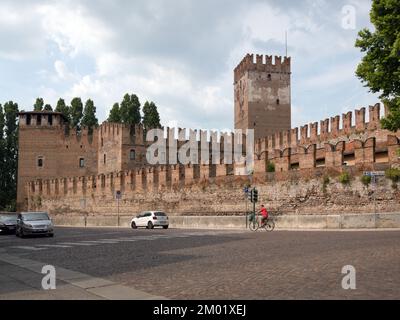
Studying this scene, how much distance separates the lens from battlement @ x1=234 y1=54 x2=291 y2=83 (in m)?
73.8

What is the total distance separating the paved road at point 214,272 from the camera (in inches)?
298

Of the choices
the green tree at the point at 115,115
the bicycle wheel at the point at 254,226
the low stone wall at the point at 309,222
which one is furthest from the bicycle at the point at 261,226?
the green tree at the point at 115,115

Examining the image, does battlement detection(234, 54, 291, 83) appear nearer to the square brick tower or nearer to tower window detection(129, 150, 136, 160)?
the square brick tower

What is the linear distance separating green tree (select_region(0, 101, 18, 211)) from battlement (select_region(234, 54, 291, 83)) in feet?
112

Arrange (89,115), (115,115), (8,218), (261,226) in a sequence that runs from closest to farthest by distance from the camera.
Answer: (261,226) → (8,218) → (115,115) → (89,115)

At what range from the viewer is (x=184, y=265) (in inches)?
433

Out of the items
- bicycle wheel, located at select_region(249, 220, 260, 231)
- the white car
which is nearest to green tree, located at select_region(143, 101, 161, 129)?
the white car

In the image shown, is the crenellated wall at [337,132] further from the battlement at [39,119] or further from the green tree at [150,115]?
the battlement at [39,119]

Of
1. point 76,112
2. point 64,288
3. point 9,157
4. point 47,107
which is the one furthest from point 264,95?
point 64,288

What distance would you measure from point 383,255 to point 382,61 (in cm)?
809

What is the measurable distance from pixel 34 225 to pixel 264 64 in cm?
5618

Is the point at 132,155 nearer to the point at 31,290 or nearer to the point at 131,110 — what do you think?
the point at 131,110

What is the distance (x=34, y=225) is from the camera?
939 inches
